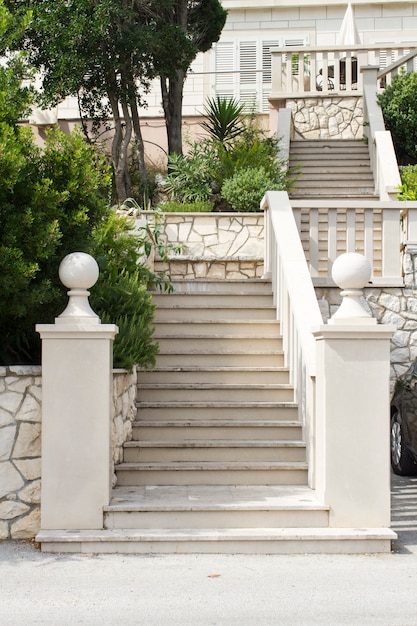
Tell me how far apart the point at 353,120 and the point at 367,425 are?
537 inches

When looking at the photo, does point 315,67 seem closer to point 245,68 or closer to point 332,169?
point 245,68

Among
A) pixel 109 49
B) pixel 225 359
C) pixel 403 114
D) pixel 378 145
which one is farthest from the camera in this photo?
pixel 403 114

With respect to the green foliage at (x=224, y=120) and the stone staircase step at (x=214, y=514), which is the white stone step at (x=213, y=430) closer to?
the stone staircase step at (x=214, y=514)

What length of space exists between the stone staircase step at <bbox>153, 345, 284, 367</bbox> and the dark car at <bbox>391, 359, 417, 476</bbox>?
1.23 metres

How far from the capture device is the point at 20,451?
6.53 metres

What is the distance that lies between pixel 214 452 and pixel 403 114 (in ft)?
37.8

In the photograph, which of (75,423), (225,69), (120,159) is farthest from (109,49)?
(75,423)

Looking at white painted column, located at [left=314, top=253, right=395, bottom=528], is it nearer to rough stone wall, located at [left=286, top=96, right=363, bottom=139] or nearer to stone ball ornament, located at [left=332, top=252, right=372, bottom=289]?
stone ball ornament, located at [left=332, top=252, right=372, bottom=289]

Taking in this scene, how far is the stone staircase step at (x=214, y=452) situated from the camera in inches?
303

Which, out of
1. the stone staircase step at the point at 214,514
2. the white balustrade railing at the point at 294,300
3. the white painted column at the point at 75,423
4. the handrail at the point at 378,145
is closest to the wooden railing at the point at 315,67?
the handrail at the point at 378,145

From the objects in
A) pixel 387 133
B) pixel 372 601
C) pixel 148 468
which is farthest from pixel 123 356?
pixel 387 133

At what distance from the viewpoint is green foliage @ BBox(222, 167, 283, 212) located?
13211 mm

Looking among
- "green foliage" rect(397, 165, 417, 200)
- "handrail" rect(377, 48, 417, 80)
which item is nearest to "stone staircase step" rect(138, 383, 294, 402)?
"green foliage" rect(397, 165, 417, 200)

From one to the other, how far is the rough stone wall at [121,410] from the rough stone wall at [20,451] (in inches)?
31.8
